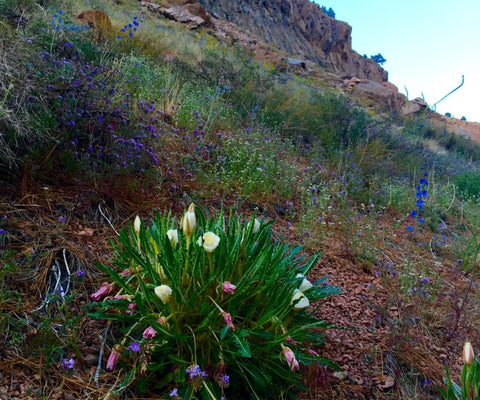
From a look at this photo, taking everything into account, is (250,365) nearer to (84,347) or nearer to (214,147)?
(84,347)

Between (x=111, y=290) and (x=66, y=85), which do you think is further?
(x=66, y=85)

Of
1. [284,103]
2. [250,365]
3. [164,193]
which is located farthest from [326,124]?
[250,365]

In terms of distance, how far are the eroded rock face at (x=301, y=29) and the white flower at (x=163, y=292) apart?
25.9 meters

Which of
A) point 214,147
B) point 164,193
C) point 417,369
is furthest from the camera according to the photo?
point 214,147

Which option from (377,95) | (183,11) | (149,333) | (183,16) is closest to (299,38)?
(377,95)

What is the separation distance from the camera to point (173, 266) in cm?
182

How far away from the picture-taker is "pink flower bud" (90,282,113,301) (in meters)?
1.92

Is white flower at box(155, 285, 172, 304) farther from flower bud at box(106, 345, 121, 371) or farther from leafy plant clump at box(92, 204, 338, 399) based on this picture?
flower bud at box(106, 345, 121, 371)

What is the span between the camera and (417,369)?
84.7 inches

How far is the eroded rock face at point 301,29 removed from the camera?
28391 mm

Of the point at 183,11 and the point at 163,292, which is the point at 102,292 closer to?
the point at 163,292

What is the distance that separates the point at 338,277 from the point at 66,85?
99.5 inches

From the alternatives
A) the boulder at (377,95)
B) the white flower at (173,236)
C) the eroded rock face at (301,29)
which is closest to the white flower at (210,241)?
the white flower at (173,236)

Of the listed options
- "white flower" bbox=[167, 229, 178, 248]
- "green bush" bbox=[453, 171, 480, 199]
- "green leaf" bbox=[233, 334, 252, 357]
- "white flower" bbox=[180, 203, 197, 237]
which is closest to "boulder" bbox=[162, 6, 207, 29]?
"green bush" bbox=[453, 171, 480, 199]
